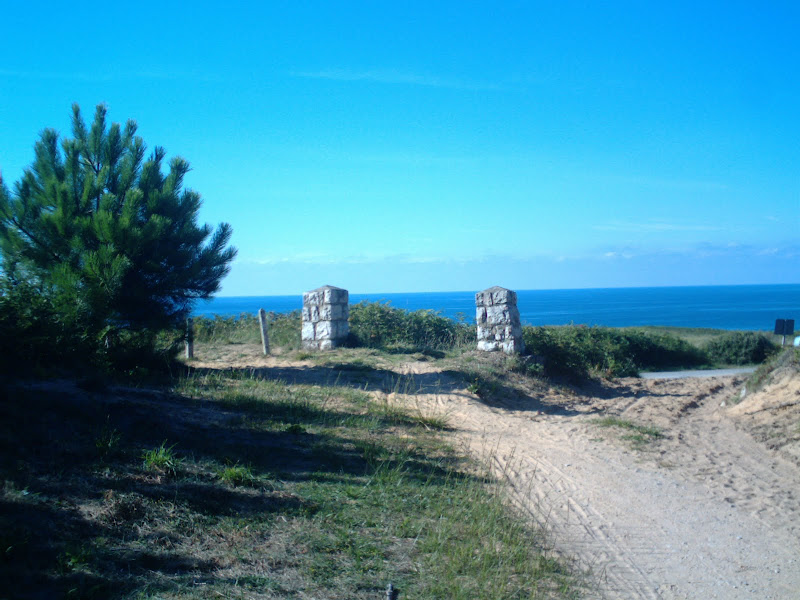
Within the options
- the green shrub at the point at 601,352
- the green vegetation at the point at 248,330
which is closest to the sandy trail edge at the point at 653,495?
the green shrub at the point at 601,352

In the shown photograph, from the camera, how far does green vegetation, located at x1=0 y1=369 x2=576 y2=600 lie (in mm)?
4059

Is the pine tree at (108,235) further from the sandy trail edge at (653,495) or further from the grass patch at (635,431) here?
the grass patch at (635,431)

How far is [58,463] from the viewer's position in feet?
→ 17.5

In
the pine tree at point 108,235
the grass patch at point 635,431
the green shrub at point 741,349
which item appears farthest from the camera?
the green shrub at point 741,349

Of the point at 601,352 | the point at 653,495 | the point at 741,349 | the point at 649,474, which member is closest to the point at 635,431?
the point at 649,474

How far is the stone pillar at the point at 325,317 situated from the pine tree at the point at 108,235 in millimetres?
4048

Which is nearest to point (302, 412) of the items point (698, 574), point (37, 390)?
point (37, 390)

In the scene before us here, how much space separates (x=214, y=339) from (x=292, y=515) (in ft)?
48.5

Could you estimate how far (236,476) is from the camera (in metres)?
5.67

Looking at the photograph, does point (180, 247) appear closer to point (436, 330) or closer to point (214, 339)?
point (214, 339)

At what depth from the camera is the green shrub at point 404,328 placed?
731 inches

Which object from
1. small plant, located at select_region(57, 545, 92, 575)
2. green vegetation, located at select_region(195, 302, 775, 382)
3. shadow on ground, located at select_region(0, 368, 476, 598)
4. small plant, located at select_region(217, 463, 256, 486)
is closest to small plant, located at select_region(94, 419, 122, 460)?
shadow on ground, located at select_region(0, 368, 476, 598)

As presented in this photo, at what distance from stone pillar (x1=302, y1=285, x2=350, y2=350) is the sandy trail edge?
495 centimetres

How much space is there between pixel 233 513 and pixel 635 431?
751 centimetres
